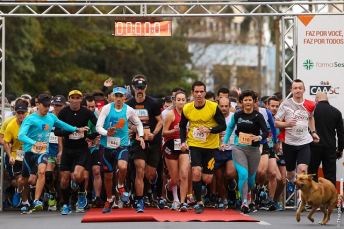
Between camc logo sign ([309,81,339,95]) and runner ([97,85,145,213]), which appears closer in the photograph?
runner ([97,85,145,213])

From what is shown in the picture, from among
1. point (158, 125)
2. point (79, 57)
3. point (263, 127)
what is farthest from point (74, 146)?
point (79, 57)

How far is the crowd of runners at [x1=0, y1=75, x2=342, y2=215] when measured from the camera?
15.3 metres

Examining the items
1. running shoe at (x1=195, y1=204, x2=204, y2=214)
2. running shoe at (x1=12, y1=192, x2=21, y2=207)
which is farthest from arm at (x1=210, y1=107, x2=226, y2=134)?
running shoe at (x1=12, y1=192, x2=21, y2=207)

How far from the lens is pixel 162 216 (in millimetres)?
14648

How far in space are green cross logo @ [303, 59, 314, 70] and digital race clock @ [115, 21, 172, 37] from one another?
2.88 m

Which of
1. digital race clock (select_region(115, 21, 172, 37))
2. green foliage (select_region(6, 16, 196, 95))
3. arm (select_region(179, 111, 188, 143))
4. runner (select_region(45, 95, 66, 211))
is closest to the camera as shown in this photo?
arm (select_region(179, 111, 188, 143))

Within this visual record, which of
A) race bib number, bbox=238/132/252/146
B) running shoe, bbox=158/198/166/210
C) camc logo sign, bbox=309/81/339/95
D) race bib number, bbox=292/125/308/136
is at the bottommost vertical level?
running shoe, bbox=158/198/166/210

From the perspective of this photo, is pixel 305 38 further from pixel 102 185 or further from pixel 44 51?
pixel 44 51

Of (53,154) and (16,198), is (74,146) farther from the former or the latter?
(16,198)

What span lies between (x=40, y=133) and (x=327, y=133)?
5.45 meters

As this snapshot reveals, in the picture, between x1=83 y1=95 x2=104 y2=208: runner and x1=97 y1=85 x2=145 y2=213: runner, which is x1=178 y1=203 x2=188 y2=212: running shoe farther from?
x1=83 y1=95 x2=104 y2=208: runner

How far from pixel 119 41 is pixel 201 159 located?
32.9 metres

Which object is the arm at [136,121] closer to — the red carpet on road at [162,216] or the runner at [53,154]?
the red carpet on road at [162,216]

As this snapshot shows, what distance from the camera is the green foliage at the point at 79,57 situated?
35500 mm
